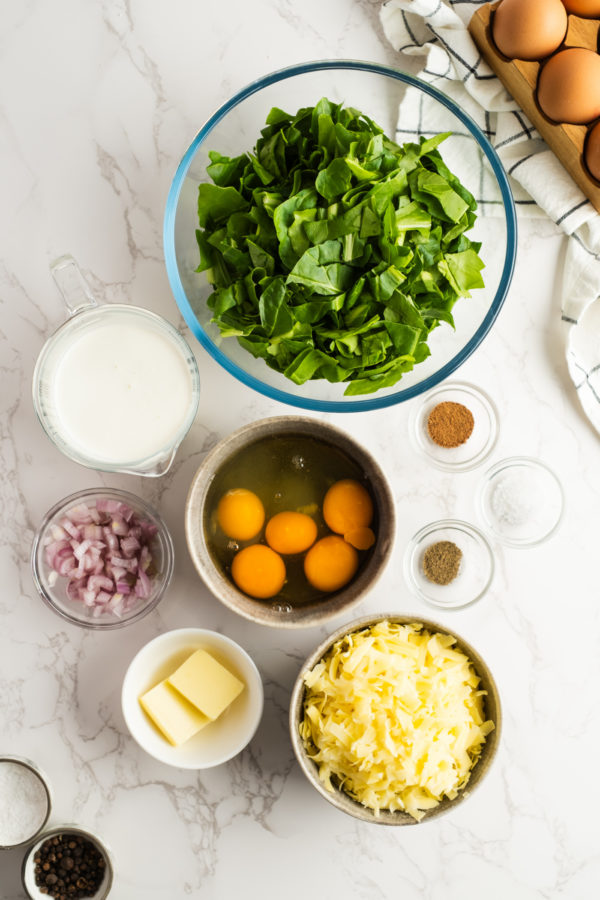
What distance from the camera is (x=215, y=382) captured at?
1.56 meters

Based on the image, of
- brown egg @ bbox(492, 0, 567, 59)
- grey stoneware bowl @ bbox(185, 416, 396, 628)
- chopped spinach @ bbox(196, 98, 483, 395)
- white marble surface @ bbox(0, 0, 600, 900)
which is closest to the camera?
chopped spinach @ bbox(196, 98, 483, 395)

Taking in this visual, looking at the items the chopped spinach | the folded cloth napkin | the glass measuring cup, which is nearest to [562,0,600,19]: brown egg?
the folded cloth napkin

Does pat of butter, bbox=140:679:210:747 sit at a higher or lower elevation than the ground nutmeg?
lower

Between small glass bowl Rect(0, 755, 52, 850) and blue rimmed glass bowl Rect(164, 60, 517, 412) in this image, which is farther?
small glass bowl Rect(0, 755, 52, 850)

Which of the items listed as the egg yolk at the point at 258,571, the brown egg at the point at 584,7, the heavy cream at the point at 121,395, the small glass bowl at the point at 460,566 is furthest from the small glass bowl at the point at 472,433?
the brown egg at the point at 584,7

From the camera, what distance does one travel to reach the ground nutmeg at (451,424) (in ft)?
5.16

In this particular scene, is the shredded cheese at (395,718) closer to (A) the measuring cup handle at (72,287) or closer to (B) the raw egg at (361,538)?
(B) the raw egg at (361,538)

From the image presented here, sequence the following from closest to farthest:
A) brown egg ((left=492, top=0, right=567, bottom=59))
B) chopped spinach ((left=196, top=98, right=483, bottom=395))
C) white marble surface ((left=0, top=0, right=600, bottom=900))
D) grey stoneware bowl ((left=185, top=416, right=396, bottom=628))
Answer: chopped spinach ((left=196, top=98, right=483, bottom=395)), brown egg ((left=492, top=0, right=567, bottom=59)), grey stoneware bowl ((left=185, top=416, right=396, bottom=628)), white marble surface ((left=0, top=0, right=600, bottom=900))

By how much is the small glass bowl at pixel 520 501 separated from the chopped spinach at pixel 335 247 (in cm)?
44

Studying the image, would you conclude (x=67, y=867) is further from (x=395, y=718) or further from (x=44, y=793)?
(x=395, y=718)

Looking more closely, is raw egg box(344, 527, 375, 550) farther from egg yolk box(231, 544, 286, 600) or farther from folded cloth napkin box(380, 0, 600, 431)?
folded cloth napkin box(380, 0, 600, 431)

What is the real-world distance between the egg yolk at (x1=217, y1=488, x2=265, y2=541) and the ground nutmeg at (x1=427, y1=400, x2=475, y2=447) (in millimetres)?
402

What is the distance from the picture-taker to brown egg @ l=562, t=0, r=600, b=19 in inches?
54.9

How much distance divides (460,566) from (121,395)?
0.78 meters
